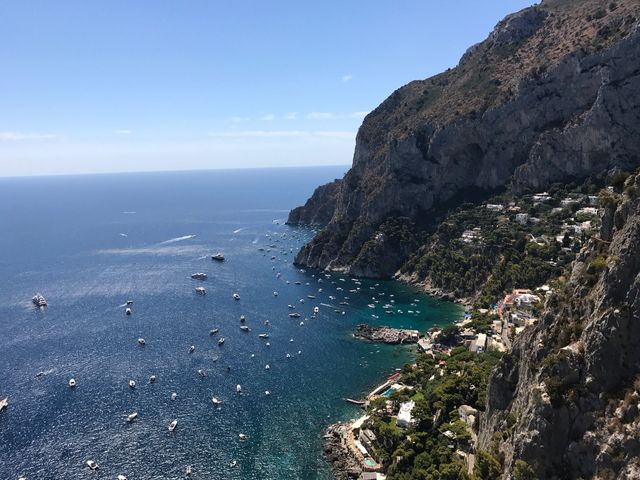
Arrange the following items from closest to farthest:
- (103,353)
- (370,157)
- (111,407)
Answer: (111,407) < (103,353) < (370,157)

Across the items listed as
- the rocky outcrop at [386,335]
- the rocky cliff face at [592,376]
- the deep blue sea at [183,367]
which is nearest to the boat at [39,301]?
the deep blue sea at [183,367]

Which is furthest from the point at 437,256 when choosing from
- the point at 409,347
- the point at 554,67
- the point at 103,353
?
the point at 103,353

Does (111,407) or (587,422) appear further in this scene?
(111,407)

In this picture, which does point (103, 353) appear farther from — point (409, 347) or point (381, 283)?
point (381, 283)

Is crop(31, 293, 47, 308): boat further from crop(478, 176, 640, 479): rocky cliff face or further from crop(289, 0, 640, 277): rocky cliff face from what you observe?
crop(478, 176, 640, 479): rocky cliff face

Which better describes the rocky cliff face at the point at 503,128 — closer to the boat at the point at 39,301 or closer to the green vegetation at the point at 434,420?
the green vegetation at the point at 434,420

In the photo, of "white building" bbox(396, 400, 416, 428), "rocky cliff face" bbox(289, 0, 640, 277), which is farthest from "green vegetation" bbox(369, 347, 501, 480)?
"rocky cliff face" bbox(289, 0, 640, 277)

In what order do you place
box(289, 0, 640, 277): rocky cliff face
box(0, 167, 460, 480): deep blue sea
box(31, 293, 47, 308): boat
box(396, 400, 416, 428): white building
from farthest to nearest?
box(31, 293, 47, 308): boat, box(289, 0, 640, 277): rocky cliff face, box(396, 400, 416, 428): white building, box(0, 167, 460, 480): deep blue sea
